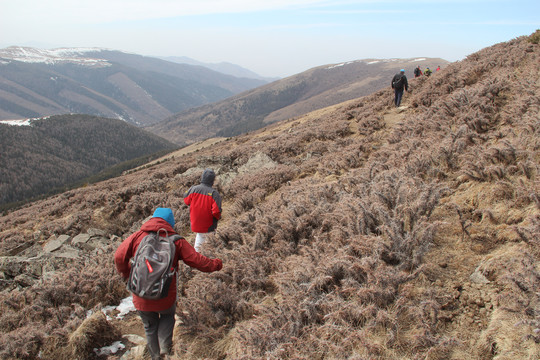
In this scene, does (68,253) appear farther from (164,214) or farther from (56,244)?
(164,214)

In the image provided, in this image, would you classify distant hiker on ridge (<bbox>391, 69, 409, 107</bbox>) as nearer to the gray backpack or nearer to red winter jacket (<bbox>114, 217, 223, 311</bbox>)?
red winter jacket (<bbox>114, 217, 223, 311</bbox>)

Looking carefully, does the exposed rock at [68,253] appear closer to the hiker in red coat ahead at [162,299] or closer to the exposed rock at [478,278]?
the hiker in red coat ahead at [162,299]

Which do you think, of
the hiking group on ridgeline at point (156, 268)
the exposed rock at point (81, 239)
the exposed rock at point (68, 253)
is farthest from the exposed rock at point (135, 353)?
the exposed rock at point (81, 239)

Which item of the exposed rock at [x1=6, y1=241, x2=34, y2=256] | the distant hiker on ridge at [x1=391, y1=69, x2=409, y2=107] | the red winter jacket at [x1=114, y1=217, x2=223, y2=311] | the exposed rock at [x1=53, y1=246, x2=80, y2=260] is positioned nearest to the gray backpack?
the red winter jacket at [x1=114, y1=217, x2=223, y2=311]

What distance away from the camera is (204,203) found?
221 inches

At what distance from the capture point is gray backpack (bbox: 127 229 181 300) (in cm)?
316

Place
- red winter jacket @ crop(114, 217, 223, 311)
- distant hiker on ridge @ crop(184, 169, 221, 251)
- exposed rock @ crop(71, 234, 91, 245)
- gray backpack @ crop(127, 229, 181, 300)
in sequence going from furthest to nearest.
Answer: exposed rock @ crop(71, 234, 91, 245)
distant hiker on ridge @ crop(184, 169, 221, 251)
red winter jacket @ crop(114, 217, 223, 311)
gray backpack @ crop(127, 229, 181, 300)

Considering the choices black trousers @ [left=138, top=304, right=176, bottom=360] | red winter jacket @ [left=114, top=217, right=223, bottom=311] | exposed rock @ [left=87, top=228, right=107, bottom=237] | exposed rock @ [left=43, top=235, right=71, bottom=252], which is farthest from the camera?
exposed rock @ [left=87, top=228, right=107, bottom=237]

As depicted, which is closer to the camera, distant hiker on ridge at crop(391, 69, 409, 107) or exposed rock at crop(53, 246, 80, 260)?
exposed rock at crop(53, 246, 80, 260)

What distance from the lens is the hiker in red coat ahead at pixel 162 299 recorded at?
11.3 ft

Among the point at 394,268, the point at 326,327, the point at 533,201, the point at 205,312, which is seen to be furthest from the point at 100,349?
the point at 533,201

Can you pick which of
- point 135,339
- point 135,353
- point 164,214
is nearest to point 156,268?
point 164,214

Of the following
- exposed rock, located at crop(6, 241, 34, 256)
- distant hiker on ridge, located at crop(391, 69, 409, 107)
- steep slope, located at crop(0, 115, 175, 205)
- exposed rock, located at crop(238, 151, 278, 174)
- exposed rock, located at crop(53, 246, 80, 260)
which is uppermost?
distant hiker on ridge, located at crop(391, 69, 409, 107)

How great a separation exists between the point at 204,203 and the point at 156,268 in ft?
8.18
